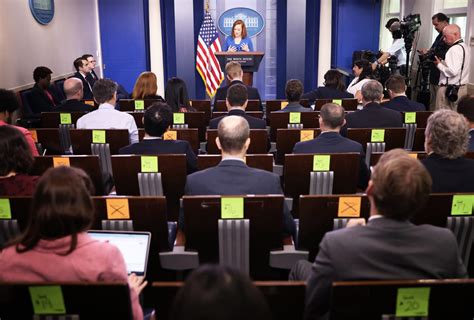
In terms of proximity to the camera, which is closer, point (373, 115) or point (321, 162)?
point (321, 162)

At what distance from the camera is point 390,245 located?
1.57 metres

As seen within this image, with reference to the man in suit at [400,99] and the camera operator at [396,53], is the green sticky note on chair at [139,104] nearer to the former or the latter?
the man in suit at [400,99]

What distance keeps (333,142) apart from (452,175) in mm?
910

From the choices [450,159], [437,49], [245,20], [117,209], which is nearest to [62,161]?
[117,209]

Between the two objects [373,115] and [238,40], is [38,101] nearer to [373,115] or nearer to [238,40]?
[373,115]

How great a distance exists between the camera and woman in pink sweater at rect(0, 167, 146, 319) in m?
1.56

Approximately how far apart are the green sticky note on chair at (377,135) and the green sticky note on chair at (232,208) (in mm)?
1812

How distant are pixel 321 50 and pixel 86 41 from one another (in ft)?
15.9

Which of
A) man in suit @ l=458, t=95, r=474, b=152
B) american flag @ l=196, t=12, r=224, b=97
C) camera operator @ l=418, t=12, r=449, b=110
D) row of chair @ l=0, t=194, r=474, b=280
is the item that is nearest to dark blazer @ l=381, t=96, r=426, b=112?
man in suit @ l=458, t=95, r=474, b=152

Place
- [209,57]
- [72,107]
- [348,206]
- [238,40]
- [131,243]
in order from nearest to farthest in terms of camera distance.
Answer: [131,243] < [348,206] < [72,107] < [209,57] < [238,40]

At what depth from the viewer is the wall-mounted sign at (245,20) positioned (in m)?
10.3

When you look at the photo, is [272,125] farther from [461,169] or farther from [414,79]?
[414,79]

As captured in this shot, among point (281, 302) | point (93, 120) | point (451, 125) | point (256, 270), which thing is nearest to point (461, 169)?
point (451, 125)

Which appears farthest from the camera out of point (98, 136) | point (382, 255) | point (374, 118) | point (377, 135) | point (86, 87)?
point (86, 87)
